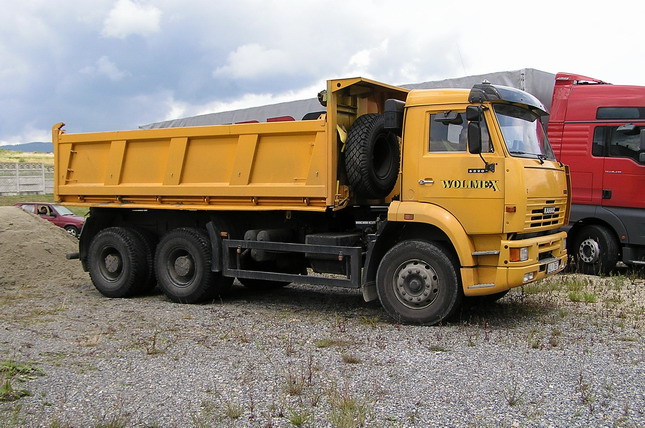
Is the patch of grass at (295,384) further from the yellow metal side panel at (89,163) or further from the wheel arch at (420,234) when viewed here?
the yellow metal side panel at (89,163)

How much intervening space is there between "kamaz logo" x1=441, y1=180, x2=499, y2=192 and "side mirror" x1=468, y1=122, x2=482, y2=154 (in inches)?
13.4

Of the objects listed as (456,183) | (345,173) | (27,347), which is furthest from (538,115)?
(27,347)

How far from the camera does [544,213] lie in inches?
329

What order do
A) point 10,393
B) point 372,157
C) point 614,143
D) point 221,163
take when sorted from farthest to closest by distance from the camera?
point 614,143 < point 221,163 < point 372,157 < point 10,393

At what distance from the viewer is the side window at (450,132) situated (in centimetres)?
814

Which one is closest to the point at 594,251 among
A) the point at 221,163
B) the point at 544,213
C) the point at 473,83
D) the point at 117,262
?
the point at 473,83

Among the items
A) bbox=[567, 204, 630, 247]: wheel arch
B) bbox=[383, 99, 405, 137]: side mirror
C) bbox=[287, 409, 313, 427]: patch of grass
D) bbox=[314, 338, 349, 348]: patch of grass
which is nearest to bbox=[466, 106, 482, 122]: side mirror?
bbox=[383, 99, 405, 137]: side mirror

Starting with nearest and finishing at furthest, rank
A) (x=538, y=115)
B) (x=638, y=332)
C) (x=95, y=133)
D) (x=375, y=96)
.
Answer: (x=638, y=332)
(x=538, y=115)
(x=375, y=96)
(x=95, y=133)

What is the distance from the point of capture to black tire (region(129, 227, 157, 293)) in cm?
1122

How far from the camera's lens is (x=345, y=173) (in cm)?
905

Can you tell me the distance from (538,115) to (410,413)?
4.94 metres

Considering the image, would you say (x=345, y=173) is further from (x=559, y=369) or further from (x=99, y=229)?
(x=99, y=229)

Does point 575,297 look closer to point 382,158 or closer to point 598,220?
point 598,220

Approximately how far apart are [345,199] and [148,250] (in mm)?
3775
